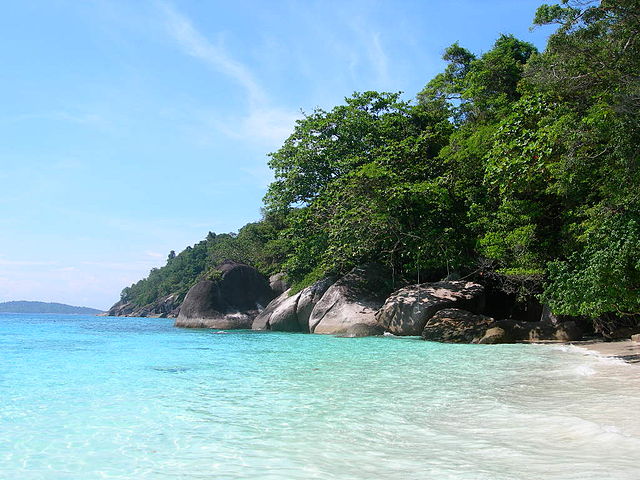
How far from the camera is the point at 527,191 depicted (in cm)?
1288

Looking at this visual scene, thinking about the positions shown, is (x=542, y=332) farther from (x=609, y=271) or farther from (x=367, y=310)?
(x=367, y=310)

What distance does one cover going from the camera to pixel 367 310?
17.6m

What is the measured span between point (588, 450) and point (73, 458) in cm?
408

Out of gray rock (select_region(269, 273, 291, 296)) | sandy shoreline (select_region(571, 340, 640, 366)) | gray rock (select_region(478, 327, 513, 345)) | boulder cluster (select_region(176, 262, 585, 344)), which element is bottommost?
sandy shoreline (select_region(571, 340, 640, 366))

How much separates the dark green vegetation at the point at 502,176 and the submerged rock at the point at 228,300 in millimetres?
1213

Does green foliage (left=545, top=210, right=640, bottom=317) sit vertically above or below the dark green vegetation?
below

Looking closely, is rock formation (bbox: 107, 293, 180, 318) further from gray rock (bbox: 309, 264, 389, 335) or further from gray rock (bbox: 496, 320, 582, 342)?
gray rock (bbox: 496, 320, 582, 342)

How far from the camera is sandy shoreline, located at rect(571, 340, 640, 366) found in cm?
913

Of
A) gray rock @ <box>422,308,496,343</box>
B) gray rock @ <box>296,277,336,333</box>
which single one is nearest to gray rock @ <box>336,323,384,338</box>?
gray rock @ <box>422,308,496,343</box>

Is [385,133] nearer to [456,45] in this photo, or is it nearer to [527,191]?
[527,191]

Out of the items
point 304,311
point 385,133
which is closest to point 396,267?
point 304,311

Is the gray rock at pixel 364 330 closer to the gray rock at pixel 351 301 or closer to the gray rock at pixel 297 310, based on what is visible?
the gray rock at pixel 351 301

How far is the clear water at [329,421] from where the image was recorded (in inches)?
144

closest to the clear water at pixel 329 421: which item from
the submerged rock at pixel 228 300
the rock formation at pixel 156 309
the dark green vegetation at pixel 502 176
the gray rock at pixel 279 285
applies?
the dark green vegetation at pixel 502 176
